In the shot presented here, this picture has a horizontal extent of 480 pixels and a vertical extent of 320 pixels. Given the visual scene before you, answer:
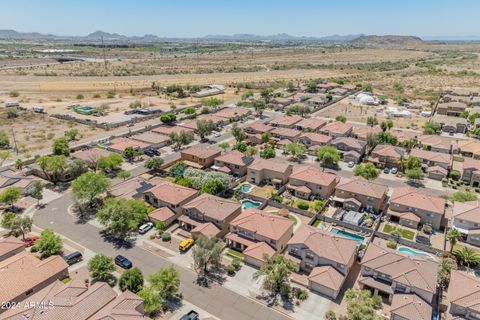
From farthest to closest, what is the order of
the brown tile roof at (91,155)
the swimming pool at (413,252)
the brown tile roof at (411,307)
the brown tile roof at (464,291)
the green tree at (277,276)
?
1. the brown tile roof at (91,155)
2. the swimming pool at (413,252)
3. the green tree at (277,276)
4. the brown tile roof at (464,291)
5. the brown tile roof at (411,307)

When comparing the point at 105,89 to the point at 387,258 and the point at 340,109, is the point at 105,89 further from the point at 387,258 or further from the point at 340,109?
the point at 387,258

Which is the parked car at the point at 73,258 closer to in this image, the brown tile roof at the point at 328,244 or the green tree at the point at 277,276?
the green tree at the point at 277,276

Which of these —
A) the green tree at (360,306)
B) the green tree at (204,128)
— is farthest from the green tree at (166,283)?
the green tree at (204,128)

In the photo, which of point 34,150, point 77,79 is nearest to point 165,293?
point 34,150

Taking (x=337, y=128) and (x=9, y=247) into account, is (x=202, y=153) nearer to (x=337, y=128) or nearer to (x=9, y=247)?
(x=9, y=247)

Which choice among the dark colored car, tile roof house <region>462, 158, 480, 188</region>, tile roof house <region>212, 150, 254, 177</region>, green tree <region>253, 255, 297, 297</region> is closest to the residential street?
the dark colored car

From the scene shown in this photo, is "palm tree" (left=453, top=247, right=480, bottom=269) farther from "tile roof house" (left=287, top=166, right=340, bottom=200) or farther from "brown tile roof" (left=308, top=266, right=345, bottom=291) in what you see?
"tile roof house" (left=287, top=166, right=340, bottom=200)
